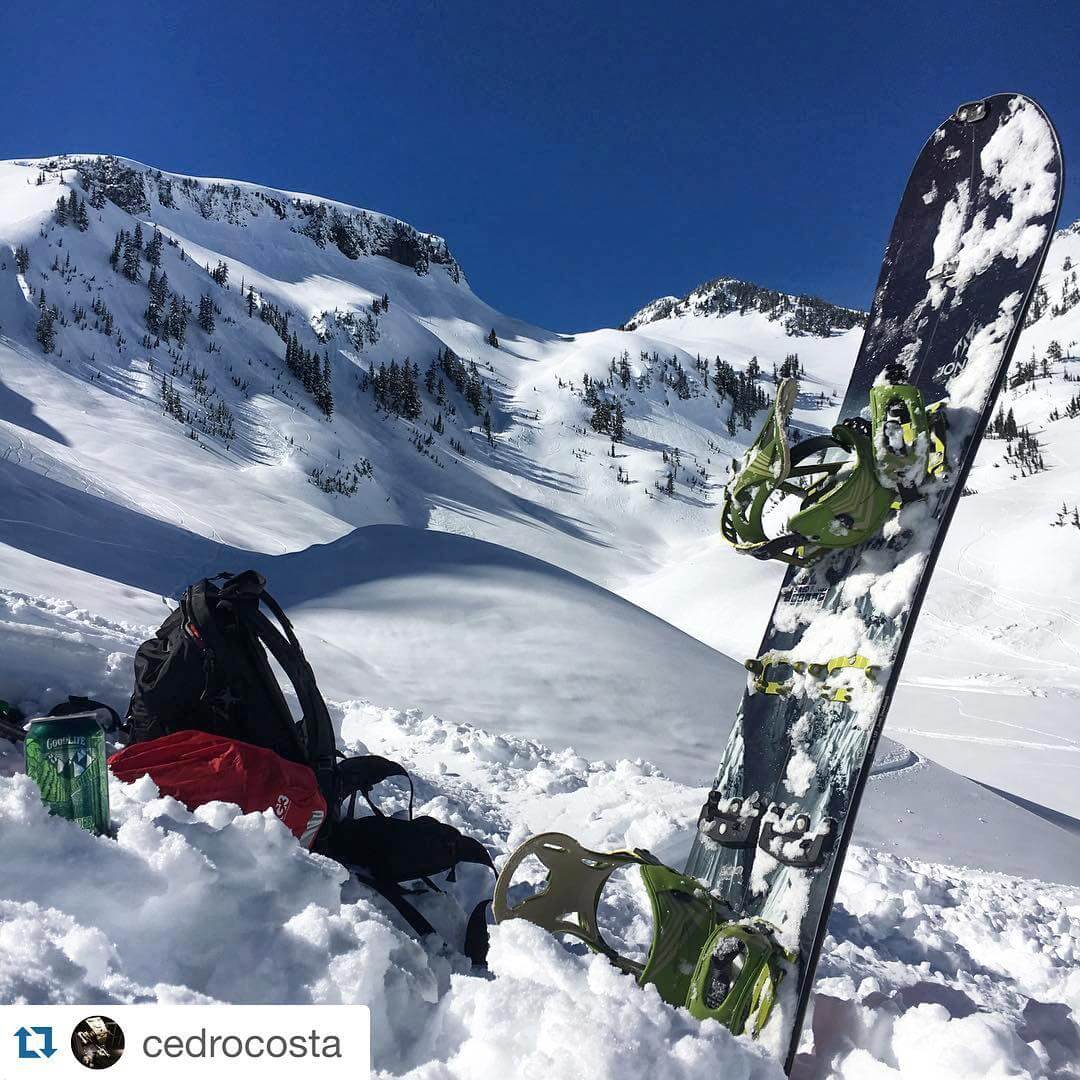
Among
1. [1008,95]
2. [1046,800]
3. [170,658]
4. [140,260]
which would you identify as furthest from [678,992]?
[140,260]

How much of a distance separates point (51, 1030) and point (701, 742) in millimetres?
4901

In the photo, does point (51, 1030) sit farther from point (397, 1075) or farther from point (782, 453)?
point (782, 453)

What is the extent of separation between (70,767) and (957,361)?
9.62 ft

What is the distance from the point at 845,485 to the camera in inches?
97.6

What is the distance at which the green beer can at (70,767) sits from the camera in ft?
6.43

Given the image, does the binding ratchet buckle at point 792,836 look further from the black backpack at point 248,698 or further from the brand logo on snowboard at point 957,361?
the brand logo on snowboard at point 957,361

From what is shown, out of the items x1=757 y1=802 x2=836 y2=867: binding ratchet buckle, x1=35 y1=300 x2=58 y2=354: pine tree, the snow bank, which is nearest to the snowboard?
x1=757 y1=802 x2=836 y2=867: binding ratchet buckle

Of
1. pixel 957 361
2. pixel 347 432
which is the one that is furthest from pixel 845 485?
pixel 347 432

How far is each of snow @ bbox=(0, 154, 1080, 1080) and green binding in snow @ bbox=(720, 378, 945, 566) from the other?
5.3 inches

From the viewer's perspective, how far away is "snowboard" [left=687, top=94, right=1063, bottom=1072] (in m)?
2.22

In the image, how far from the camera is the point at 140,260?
32062 mm

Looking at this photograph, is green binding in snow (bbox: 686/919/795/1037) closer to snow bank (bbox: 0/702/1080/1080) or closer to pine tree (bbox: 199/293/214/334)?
snow bank (bbox: 0/702/1080/1080)
